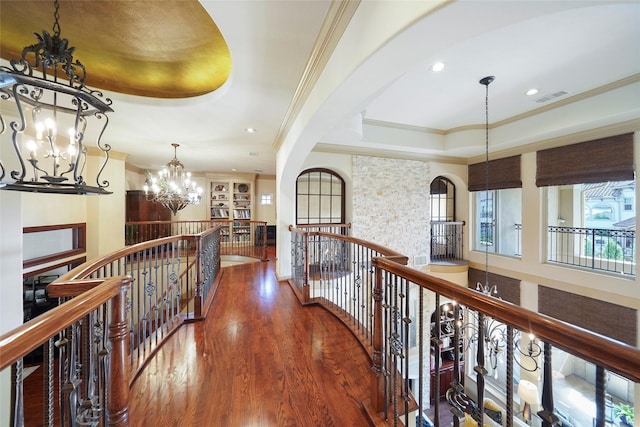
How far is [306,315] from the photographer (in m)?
2.97

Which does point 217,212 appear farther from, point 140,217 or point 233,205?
point 140,217

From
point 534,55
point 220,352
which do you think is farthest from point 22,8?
point 534,55

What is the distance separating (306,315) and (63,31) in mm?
4054

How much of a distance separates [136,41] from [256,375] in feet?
11.6

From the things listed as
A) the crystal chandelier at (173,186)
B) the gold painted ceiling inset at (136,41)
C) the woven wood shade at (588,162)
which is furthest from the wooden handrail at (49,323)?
the woven wood shade at (588,162)

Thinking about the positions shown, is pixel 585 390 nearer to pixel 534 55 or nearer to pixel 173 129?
pixel 534 55

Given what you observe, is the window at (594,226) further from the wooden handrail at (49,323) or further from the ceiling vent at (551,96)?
the wooden handrail at (49,323)

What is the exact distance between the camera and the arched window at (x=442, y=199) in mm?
6375

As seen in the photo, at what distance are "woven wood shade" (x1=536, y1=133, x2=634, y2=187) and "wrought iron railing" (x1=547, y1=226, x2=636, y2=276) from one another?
1.12 meters

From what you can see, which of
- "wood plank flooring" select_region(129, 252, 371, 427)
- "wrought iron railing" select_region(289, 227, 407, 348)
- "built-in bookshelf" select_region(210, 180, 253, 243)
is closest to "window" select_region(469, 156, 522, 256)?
"wrought iron railing" select_region(289, 227, 407, 348)

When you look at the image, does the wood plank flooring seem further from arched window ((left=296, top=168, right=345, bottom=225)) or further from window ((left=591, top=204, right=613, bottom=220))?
window ((left=591, top=204, right=613, bottom=220))

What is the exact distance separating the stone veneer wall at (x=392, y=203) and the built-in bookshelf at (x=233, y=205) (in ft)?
15.8

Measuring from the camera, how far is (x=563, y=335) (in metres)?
0.65

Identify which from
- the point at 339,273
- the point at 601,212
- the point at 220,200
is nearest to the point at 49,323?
the point at 339,273
